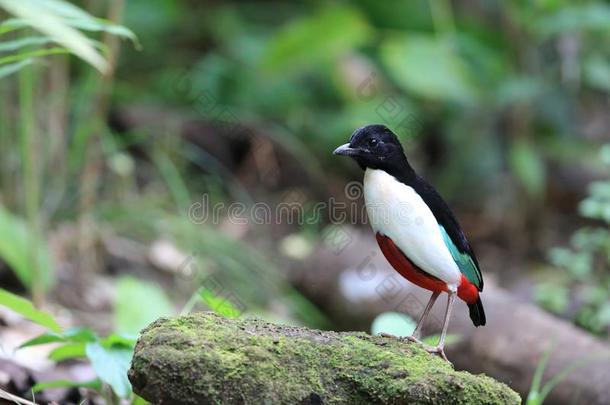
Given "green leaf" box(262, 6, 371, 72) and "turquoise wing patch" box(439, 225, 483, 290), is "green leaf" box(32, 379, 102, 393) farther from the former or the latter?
"green leaf" box(262, 6, 371, 72)

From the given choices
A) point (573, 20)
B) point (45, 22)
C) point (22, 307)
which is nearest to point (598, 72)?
point (573, 20)

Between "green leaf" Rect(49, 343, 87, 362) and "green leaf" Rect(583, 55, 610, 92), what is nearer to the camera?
"green leaf" Rect(49, 343, 87, 362)

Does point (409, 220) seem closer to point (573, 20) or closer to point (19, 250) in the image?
point (19, 250)

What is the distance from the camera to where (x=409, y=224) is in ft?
8.87

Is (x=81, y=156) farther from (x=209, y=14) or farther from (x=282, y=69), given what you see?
(x=209, y=14)

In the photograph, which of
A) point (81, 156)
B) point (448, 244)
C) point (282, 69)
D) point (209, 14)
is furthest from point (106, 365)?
point (209, 14)

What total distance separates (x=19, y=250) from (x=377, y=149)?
2583mm

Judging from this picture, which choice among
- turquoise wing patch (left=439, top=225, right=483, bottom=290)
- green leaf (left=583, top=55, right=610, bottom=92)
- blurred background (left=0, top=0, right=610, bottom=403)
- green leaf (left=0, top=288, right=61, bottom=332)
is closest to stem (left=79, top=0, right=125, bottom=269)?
blurred background (left=0, top=0, right=610, bottom=403)

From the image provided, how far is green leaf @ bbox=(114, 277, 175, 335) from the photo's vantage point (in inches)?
153

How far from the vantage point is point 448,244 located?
9.11ft

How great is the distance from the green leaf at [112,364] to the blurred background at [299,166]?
21.7 inches

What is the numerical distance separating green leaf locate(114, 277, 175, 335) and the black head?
1508mm

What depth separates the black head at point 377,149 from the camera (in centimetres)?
276

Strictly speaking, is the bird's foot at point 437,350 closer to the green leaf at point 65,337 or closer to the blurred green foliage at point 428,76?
the green leaf at point 65,337
